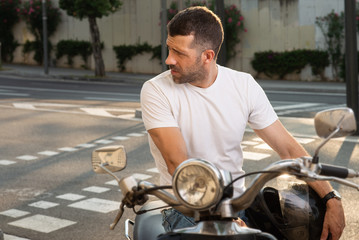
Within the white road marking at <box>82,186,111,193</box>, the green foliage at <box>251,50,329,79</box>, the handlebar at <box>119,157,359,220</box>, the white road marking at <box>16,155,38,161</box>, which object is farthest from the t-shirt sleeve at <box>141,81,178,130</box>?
the green foliage at <box>251,50,329,79</box>

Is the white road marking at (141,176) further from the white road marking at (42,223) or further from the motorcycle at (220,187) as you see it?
the motorcycle at (220,187)

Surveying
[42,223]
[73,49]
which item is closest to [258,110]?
[42,223]

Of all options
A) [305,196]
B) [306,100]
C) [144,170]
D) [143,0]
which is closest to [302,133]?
[144,170]

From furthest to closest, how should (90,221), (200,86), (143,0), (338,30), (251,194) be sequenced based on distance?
(143,0)
(338,30)
(90,221)
(200,86)
(251,194)

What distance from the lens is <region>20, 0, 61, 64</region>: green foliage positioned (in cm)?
3181

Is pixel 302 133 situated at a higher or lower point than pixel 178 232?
lower

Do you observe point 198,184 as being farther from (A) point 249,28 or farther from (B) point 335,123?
(A) point 249,28

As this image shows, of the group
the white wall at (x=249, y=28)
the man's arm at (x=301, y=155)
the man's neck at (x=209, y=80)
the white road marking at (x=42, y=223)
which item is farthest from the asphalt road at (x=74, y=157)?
the white wall at (x=249, y=28)

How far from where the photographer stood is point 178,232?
2.22 metres

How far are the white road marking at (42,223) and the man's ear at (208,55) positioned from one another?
3147 mm

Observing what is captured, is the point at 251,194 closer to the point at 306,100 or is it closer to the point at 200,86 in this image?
the point at 200,86

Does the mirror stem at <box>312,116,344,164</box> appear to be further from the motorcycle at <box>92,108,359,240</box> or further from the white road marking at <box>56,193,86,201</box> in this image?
the white road marking at <box>56,193,86,201</box>

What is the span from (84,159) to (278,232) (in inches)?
250

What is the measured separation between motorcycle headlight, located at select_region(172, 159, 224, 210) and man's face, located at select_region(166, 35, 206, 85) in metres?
0.77
